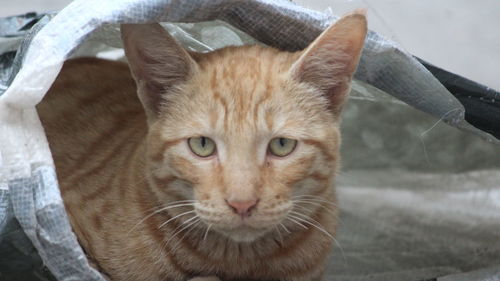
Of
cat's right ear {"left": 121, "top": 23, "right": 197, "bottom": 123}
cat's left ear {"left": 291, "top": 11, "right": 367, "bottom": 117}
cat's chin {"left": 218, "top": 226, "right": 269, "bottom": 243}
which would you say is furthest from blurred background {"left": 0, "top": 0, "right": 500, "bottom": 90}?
cat's chin {"left": 218, "top": 226, "right": 269, "bottom": 243}

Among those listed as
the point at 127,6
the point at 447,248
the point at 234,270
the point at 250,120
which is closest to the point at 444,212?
the point at 447,248

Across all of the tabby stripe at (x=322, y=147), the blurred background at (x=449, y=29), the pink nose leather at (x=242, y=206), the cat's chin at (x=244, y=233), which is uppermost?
the tabby stripe at (x=322, y=147)

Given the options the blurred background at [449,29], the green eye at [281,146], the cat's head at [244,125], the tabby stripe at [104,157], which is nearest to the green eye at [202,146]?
the cat's head at [244,125]

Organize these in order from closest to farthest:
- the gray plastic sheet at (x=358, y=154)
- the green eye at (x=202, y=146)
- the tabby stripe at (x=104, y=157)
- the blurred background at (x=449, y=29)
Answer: the gray plastic sheet at (x=358, y=154)
the green eye at (x=202, y=146)
the tabby stripe at (x=104, y=157)
the blurred background at (x=449, y=29)

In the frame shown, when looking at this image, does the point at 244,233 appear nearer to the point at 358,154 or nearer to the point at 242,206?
the point at 242,206

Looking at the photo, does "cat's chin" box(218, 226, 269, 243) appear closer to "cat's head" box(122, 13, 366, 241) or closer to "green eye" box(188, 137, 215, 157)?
"cat's head" box(122, 13, 366, 241)

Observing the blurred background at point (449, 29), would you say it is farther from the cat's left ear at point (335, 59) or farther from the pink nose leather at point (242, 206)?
the pink nose leather at point (242, 206)
